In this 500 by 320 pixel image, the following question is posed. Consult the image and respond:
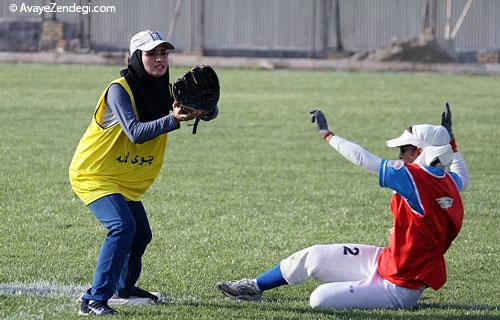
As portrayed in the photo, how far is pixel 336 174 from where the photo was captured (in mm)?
13742

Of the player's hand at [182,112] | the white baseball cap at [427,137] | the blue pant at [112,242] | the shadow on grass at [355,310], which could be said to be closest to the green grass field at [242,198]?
the shadow on grass at [355,310]

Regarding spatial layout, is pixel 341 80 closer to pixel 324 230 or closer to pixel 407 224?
pixel 324 230

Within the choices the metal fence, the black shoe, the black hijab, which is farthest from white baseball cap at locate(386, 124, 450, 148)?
the metal fence

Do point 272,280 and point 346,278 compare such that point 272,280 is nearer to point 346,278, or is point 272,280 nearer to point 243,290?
point 243,290

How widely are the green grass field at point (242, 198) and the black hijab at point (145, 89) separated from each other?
1244mm

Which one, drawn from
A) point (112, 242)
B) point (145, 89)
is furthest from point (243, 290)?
point (145, 89)

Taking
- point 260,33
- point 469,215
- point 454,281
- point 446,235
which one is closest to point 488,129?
point 469,215

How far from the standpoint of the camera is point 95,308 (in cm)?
668

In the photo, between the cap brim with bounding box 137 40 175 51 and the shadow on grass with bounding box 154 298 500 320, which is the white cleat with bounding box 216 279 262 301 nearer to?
the shadow on grass with bounding box 154 298 500 320

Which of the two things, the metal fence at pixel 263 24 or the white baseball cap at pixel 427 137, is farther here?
the metal fence at pixel 263 24

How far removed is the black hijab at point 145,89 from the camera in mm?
6844

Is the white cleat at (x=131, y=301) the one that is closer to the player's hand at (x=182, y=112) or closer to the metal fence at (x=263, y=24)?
the player's hand at (x=182, y=112)

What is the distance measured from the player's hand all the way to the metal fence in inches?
884

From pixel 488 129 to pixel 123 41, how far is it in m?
14.4
